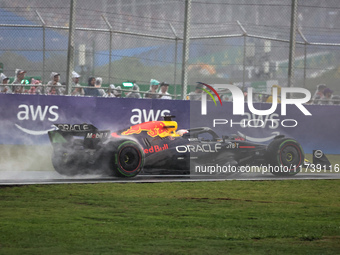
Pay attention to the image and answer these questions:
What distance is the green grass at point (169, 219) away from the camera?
19.5 ft

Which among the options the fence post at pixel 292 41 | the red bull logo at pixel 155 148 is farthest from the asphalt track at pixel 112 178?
the fence post at pixel 292 41

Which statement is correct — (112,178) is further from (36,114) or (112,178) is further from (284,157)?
(284,157)

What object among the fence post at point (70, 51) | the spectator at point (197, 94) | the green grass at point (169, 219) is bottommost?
the green grass at point (169, 219)

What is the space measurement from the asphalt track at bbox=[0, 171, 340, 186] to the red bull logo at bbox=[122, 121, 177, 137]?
916 millimetres

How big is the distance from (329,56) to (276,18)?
1623 millimetres

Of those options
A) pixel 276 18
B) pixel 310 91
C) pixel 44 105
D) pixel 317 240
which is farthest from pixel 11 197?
pixel 276 18

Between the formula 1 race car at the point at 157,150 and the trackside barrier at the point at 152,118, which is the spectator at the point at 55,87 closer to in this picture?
the trackside barrier at the point at 152,118

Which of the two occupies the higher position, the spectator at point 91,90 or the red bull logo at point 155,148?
the spectator at point 91,90

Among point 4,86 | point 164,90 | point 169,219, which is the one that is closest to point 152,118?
point 164,90

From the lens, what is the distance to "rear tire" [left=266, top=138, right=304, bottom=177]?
41.1 feet

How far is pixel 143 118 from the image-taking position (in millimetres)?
12453

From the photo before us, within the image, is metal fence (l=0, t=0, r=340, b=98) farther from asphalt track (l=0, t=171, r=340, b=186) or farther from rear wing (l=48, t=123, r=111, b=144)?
asphalt track (l=0, t=171, r=340, b=186)

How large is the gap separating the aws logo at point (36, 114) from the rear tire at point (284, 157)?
4452mm

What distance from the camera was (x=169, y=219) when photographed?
24.6 ft
